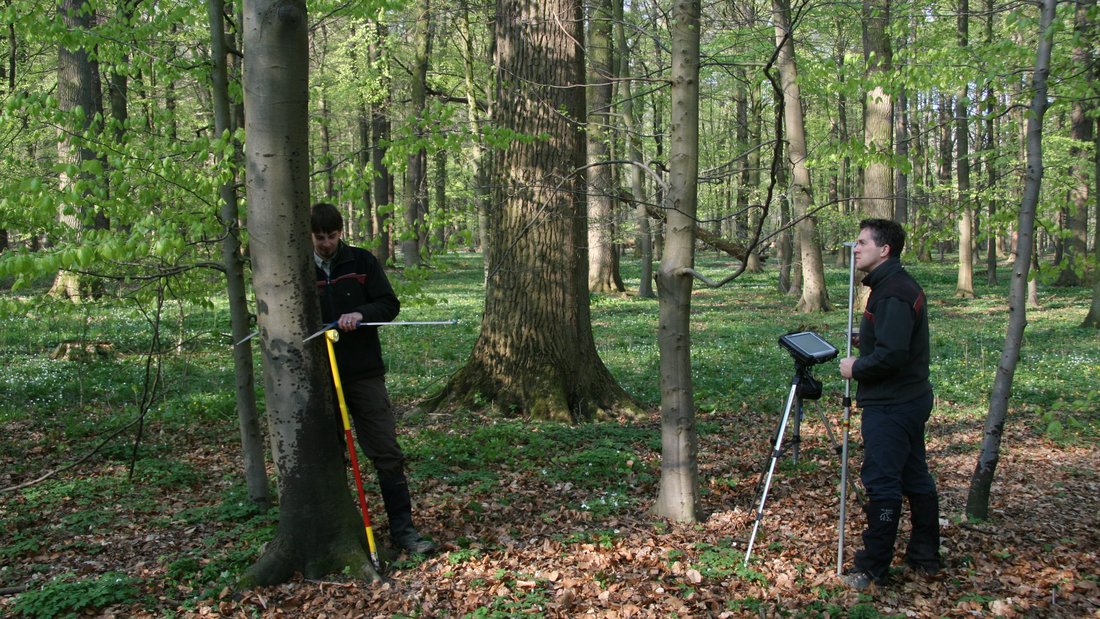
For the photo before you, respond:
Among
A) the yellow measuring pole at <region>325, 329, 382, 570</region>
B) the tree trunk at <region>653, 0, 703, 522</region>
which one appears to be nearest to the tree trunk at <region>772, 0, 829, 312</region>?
the tree trunk at <region>653, 0, 703, 522</region>

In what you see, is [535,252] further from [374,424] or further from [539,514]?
[374,424]

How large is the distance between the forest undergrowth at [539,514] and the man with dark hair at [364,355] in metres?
0.33

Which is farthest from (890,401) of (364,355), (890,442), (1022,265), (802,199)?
(802,199)

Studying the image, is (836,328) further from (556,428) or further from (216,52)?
(216,52)

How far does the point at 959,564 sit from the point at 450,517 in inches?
129

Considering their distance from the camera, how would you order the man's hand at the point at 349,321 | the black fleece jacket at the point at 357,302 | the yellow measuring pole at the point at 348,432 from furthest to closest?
the black fleece jacket at the point at 357,302 → the man's hand at the point at 349,321 → the yellow measuring pole at the point at 348,432

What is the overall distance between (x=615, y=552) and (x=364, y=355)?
1.99 m

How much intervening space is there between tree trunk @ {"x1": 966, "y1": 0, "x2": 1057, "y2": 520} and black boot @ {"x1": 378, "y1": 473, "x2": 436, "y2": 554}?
3740 millimetres

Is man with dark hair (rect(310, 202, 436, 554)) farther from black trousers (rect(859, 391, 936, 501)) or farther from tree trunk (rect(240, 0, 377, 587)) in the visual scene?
black trousers (rect(859, 391, 936, 501))

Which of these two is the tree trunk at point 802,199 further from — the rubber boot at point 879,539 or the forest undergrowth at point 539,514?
the rubber boot at point 879,539

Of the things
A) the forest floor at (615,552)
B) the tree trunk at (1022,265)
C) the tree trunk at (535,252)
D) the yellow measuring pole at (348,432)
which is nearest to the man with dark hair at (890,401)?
the forest floor at (615,552)

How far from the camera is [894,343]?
4.21 metres

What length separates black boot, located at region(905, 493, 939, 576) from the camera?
4492 millimetres

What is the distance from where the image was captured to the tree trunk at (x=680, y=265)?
480cm
